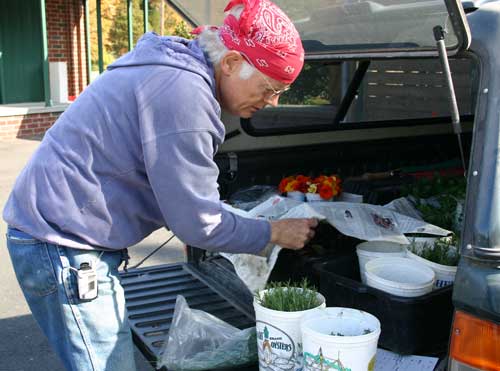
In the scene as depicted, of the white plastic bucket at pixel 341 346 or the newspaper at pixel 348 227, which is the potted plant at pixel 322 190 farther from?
the white plastic bucket at pixel 341 346

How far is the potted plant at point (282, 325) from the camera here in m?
1.91

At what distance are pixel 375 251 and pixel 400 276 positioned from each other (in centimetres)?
21

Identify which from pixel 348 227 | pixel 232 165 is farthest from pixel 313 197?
pixel 348 227

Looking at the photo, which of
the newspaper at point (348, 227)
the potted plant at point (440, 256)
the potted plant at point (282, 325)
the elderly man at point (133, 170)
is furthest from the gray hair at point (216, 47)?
the potted plant at point (440, 256)

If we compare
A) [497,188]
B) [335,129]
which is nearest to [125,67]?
[497,188]

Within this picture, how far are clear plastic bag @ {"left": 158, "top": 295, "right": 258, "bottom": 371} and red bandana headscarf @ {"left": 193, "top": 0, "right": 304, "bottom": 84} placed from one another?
0.92 metres

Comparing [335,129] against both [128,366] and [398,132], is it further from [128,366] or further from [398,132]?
[128,366]

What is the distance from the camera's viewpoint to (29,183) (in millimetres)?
1951

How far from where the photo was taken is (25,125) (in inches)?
453

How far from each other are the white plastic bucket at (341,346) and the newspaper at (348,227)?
505 mm

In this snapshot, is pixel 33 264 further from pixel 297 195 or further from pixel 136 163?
pixel 297 195

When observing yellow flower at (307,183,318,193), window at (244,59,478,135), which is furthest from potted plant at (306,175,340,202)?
window at (244,59,478,135)

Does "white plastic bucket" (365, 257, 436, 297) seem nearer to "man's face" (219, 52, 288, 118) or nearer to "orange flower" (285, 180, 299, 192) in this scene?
"man's face" (219, 52, 288, 118)

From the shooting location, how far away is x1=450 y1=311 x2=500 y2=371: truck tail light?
4.91ft
